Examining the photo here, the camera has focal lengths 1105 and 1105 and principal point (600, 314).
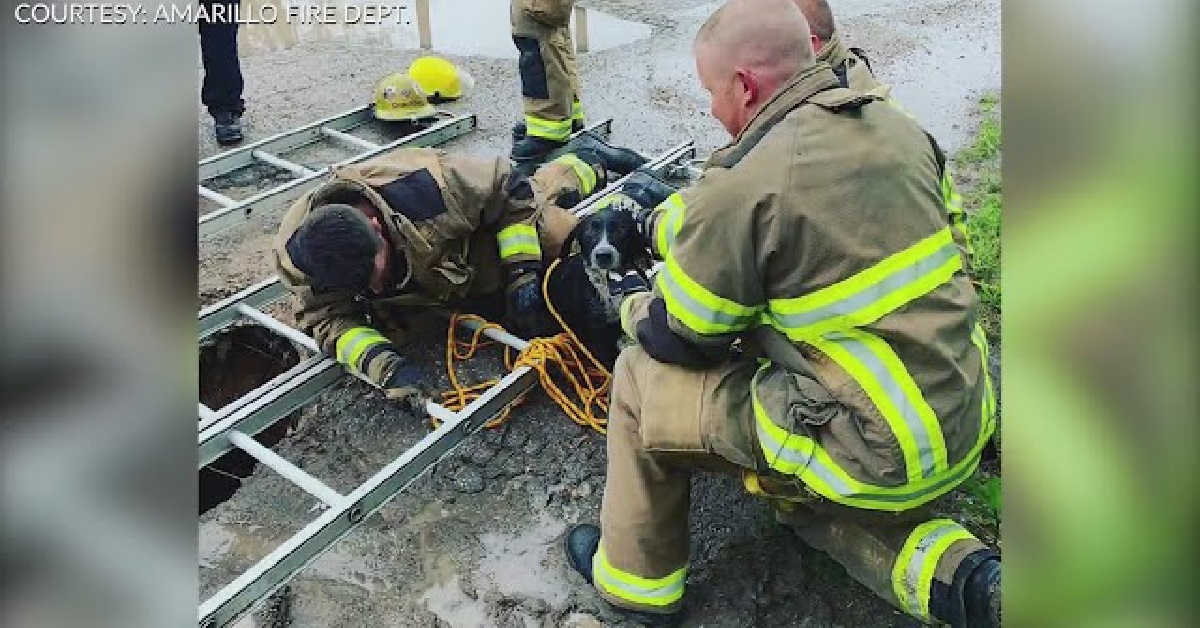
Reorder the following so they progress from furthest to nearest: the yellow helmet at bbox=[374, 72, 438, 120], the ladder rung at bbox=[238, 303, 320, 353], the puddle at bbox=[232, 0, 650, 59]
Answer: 1. the puddle at bbox=[232, 0, 650, 59]
2. the yellow helmet at bbox=[374, 72, 438, 120]
3. the ladder rung at bbox=[238, 303, 320, 353]

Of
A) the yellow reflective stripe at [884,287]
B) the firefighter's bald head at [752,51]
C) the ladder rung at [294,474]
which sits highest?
the firefighter's bald head at [752,51]

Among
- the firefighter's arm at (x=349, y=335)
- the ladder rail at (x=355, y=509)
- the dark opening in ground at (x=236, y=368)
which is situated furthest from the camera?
the dark opening in ground at (x=236, y=368)

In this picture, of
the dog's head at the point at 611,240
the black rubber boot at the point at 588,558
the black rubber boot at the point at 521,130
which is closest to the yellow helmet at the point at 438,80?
the black rubber boot at the point at 521,130

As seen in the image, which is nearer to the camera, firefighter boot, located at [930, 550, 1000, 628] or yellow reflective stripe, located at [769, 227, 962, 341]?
yellow reflective stripe, located at [769, 227, 962, 341]

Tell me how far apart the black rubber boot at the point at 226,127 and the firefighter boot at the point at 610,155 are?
75.3 inches

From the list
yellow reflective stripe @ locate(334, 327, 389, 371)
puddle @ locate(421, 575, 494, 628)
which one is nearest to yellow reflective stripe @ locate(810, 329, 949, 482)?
puddle @ locate(421, 575, 494, 628)

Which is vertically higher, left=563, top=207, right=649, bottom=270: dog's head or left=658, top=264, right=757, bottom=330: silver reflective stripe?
left=658, top=264, right=757, bottom=330: silver reflective stripe

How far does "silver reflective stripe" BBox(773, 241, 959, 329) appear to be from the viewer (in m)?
2.30

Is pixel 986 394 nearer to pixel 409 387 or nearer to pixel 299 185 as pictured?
pixel 409 387

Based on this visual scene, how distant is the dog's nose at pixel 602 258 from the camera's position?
3.69 m

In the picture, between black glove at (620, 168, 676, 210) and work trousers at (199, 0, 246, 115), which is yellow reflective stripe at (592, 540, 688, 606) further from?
work trousers at (199, 0, 246, 115)

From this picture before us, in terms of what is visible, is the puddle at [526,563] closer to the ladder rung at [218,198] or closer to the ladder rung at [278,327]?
the ladder rung at [278,327]

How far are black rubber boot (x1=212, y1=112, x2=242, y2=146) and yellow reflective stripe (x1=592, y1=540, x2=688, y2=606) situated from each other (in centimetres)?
384

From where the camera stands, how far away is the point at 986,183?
5.03 metres
